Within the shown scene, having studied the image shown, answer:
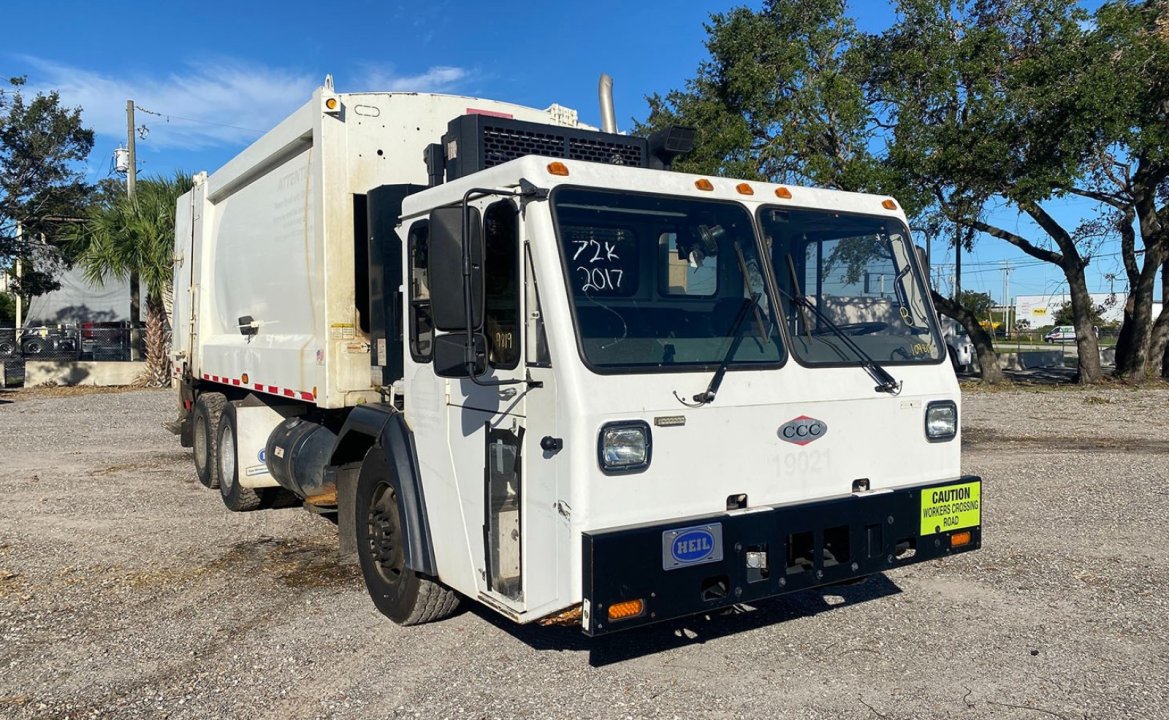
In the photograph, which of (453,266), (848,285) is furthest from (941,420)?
(453,266)

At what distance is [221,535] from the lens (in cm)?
746

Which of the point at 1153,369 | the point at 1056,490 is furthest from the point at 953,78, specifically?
the point at 1056,490

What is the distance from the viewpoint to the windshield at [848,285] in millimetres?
4434

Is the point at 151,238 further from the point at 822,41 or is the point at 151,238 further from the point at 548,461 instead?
the point at 548,461

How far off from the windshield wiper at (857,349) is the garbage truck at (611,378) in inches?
0.5

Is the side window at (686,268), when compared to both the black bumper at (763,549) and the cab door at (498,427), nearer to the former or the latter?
the cab door at (498,427)

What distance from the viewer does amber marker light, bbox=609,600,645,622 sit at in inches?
143

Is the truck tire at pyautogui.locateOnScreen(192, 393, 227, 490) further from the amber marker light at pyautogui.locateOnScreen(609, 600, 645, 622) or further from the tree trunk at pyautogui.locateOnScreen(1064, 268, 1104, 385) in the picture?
the tree trunk at pyautogui.locateOnScreen(1064, 268, 1104, 385)

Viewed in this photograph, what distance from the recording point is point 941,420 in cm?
471

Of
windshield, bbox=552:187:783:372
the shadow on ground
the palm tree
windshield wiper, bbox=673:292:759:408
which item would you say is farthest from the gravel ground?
the palm tree

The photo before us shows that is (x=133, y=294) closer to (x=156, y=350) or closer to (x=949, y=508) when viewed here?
(x=156, y=350)

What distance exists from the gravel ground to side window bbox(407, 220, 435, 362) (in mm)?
1555

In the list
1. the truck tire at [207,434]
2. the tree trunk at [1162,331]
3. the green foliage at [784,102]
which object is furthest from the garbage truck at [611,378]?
the tree trunk at [1162,331]

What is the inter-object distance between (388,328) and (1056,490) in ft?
22.8
